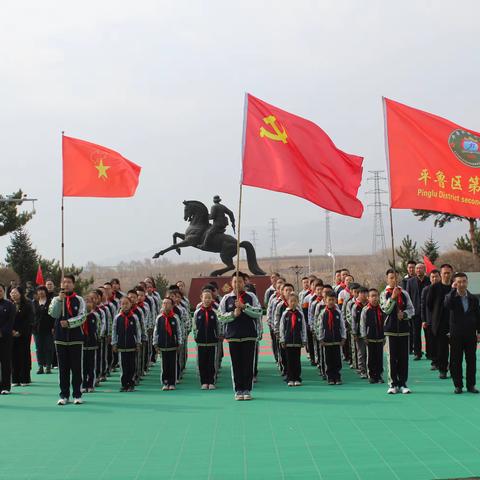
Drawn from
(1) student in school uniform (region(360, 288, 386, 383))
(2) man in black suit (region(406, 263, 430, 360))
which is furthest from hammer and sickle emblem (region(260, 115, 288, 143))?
(2) man in black suit (region(406, 263, 430, 360))

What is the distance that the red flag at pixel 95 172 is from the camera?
13.7 metres

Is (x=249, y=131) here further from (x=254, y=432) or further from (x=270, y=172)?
(x=254, y=432)

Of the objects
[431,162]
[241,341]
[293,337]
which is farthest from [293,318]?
[431,162]

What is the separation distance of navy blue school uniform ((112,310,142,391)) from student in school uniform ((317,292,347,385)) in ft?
9.41

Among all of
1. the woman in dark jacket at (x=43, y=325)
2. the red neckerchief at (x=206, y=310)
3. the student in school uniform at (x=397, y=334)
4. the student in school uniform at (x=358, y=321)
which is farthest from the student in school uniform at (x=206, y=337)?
the woman in dark jacket at (x=43, y=325)

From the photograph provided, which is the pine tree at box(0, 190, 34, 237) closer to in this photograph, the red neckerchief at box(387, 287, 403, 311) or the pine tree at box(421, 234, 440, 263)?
the pine tree at box(421, 234, 440, 263)

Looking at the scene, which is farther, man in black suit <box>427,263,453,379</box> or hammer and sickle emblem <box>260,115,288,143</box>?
man in black suit <box>427,263,453,379</box>

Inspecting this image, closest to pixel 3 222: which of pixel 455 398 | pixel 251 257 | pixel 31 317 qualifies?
pixel 251 257

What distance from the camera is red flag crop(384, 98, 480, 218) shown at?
9.78m

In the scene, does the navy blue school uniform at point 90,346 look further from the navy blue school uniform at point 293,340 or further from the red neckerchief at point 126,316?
the navy blue school uniform at point 293,340

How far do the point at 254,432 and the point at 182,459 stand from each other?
1337mm

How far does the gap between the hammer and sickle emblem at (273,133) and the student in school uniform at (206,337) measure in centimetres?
274

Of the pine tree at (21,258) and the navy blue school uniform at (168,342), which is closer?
the navy blue school uniform at (168,342)

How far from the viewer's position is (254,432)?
26.1 feet
